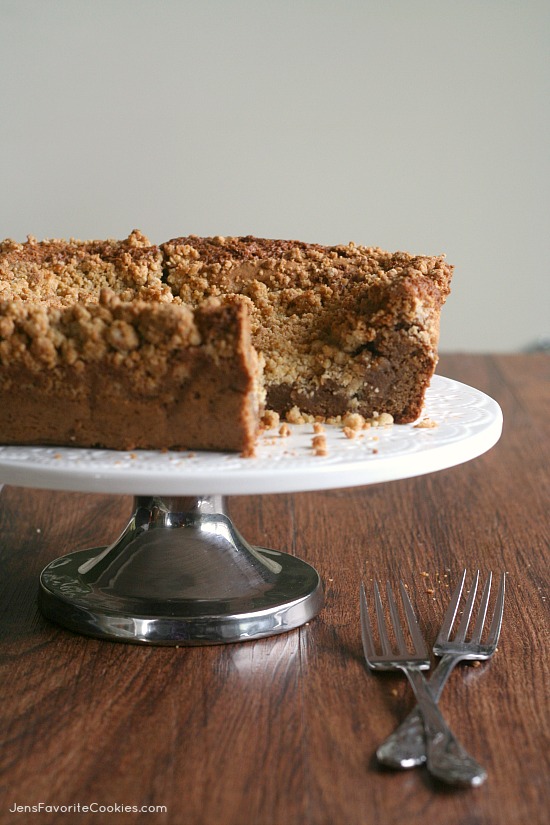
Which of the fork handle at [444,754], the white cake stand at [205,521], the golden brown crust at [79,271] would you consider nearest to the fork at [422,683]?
the fork handle at [444,754]

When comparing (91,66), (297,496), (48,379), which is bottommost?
(297,496)

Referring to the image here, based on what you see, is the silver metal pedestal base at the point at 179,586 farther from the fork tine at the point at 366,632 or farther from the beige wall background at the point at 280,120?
the beige wall background at the point at 280,120

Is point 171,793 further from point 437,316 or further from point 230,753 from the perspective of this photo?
point 437,316

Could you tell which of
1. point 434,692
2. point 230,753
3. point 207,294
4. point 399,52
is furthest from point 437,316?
point 399,52

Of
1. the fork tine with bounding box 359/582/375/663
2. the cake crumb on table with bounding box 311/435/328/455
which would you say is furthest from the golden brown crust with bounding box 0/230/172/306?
the fork tine with bounding box 359/582/375/663

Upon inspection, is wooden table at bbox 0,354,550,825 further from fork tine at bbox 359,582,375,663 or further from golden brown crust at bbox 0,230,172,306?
golden brown crust at bbox 0,230,172,306

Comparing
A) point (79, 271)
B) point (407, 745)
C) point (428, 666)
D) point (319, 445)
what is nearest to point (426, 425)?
point (319, 445)

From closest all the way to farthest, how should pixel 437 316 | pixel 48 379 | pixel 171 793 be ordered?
1. pixel 171 793
2. pixel 48 379
3. pixel 437 316
